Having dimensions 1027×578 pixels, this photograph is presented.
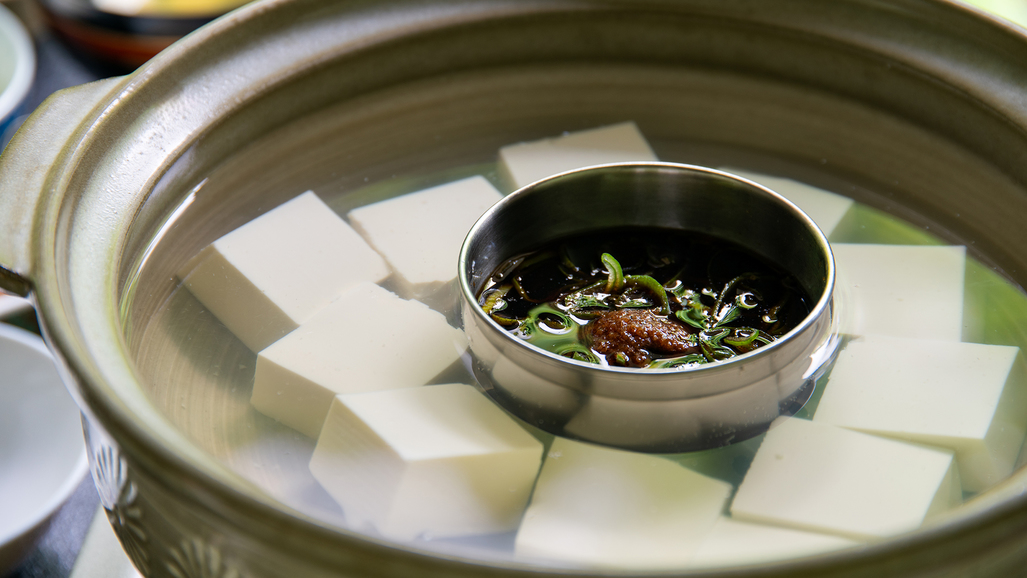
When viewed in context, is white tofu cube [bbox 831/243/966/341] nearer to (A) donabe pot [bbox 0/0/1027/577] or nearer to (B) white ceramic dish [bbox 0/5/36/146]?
(A) donabe pot [bbox 0/0/1027/577]

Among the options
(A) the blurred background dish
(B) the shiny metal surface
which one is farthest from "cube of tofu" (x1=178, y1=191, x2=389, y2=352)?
(A) the blurred background dish

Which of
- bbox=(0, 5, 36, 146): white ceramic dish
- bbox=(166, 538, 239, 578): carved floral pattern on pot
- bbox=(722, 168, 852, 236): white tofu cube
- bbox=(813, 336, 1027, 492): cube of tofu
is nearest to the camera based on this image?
bbox=(166, 538, 239, 578): carved floral pattern on pot

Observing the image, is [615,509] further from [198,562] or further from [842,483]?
[198,562]

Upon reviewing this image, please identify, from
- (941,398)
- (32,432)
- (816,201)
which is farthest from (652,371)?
(32,432)

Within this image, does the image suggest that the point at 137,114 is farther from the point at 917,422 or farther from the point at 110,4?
the point at 110,4

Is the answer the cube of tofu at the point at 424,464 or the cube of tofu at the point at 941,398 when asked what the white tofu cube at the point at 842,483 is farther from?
the cube of tofu at the point at 424,464

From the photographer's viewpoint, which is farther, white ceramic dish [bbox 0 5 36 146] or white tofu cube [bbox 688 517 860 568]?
white ceramic dish [bbox 0 5 36 146]
